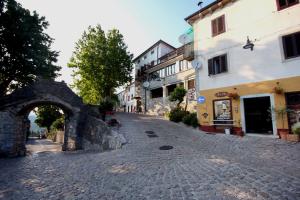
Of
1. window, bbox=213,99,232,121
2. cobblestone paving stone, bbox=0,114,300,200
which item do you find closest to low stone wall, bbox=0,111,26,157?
cobblestone paving stone, bbox=0,114,300,200

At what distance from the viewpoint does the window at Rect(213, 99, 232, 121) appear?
13.8m

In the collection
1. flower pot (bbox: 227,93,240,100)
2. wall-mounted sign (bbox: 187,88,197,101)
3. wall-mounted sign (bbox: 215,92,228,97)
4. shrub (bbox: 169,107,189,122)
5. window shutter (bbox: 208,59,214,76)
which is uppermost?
window shutter (bbox: 208,59,214,76)

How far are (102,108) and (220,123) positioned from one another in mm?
12188

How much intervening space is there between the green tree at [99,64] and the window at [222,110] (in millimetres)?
19444

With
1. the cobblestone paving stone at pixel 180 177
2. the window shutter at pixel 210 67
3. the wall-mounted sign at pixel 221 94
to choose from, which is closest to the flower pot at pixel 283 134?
the cobblestone paving stone at pixel 180 177

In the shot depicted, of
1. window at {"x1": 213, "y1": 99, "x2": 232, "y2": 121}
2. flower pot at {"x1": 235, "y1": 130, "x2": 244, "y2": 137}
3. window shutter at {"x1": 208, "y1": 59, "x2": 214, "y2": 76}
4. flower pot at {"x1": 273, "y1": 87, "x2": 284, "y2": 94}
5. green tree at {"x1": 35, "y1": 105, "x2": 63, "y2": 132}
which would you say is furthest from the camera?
green tree at {"x1": 35, "y1": 105, "x2": 63, "y2": 132}

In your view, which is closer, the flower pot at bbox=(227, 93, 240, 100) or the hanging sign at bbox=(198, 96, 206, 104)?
the flower pot at bbox=(227, 93, 240, 100)

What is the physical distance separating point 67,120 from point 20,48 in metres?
8.90

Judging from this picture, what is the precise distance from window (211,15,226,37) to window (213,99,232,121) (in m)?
5.71

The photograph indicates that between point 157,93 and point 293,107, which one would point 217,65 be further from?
point 157,93

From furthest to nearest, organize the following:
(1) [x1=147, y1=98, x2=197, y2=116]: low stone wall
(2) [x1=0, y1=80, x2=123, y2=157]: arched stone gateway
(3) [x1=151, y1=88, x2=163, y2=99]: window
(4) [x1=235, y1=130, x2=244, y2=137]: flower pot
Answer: (3) [x1=151, y1=88, x2=163, y2=99]: window, (1) [x1=147, y1=98, x2=197, y2=116]: low stone wall, (2) [x1=0, y1=80, x2=123, y2=157]: arched stone gateway, (4) [x1=235, y1=130, x2=244, y2=137]: flower pot

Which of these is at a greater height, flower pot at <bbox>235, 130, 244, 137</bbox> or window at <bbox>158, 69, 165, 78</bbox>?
window at <bbox>158, 69, 165, 78</bbox>

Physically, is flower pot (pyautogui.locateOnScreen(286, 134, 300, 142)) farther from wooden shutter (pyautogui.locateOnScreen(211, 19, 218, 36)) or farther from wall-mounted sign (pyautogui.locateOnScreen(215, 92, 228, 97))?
wooden shutter (pyautogui.locateOnScreen(211, 19, 218, 36))

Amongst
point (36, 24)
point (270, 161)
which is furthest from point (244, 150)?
point (36, 24)
